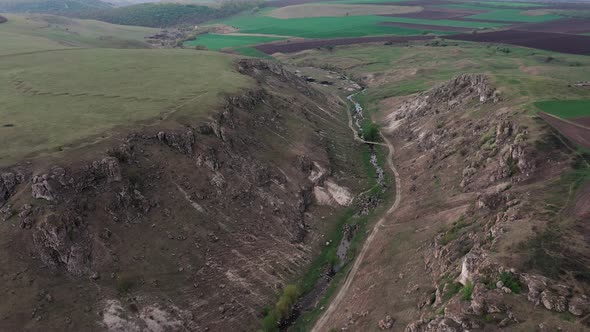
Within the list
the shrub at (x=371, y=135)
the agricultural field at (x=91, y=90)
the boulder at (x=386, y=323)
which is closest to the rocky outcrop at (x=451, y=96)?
the shrub at (x=371, y=135)

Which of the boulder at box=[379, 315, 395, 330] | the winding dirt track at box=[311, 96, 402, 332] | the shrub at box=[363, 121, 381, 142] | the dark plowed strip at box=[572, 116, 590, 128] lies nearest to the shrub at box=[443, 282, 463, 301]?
the boulder at box=[379, 315, 395, 330]

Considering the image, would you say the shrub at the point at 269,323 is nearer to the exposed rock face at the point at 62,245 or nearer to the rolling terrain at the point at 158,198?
the rolling terrain at the point at 158,198

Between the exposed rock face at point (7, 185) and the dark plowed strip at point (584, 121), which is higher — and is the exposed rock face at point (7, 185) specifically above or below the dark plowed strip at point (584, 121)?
below

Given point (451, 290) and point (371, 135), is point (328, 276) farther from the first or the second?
point (371, 135)

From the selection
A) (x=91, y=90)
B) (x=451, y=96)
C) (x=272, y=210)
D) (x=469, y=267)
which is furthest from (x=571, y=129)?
(x=91, y=90)

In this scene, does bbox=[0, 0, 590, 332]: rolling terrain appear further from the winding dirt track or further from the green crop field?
the green crop field
